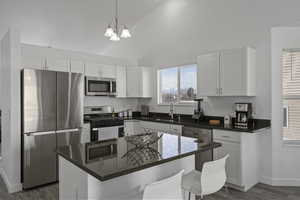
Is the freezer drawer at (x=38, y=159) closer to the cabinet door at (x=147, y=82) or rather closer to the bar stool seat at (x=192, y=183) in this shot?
the bar stool seat at (x=192, y=183)

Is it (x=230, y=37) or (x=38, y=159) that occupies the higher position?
(x=230, y=37)

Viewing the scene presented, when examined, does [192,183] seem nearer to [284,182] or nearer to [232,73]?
[232,73]

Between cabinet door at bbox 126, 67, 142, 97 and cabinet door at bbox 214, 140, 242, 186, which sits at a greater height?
cabinet door at bbox 126, 67, 142, 97

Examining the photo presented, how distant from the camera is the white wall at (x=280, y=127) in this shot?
3279 millimetres

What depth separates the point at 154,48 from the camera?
5.28 metres

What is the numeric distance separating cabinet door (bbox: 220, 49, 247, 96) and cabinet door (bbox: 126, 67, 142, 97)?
2.20m

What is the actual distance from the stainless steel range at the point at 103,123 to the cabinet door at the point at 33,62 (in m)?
1.36

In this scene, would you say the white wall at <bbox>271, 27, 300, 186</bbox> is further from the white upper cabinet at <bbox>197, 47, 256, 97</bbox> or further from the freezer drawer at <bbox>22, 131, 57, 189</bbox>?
the freezer drawer at <bbox>22, 131, 57, 189</bbox>

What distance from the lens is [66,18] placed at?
15.1 feet

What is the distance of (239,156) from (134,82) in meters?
3.00

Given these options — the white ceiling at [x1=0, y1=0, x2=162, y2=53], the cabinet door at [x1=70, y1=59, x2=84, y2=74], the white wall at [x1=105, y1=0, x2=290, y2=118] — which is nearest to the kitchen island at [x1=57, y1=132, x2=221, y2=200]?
the white wall at [x1=105, y1=0, x2=290, y2=118]

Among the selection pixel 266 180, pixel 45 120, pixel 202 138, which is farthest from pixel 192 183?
pixel 45 120

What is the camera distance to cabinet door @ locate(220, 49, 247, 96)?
3.32 metres

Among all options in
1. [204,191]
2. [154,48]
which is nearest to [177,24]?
[154,48]
